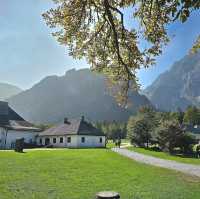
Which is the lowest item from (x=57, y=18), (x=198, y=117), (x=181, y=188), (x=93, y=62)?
(x=181, y=188)

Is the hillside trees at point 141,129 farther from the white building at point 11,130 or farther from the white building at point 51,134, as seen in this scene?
the white building at point 11,130

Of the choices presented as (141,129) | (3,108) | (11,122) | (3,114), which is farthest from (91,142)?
(3,108)

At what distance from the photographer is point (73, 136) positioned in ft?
221

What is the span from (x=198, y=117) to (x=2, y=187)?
137696 mm

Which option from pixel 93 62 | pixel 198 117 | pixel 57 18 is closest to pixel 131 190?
pixel 93 62

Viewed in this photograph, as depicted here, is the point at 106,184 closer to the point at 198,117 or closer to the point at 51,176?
the point at 51,176

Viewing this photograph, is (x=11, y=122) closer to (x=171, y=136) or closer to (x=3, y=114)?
(x=3, y=114)

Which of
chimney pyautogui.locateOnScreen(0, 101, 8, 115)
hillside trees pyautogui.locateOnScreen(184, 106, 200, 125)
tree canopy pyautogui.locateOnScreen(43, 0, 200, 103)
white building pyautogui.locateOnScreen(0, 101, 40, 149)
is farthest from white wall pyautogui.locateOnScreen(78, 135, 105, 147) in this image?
hillside trees pyautogui.locateOnScreen(184, 106, 200, 125)

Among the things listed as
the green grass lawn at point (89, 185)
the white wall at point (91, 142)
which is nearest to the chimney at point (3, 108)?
the white wall at point (91, 142)

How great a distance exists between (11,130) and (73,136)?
1128 centimetres

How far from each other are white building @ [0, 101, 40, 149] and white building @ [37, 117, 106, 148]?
2620 millimetres

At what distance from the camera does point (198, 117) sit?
146 metres

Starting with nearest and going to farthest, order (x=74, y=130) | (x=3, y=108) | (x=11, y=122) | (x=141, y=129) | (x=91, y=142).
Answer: (x=141, y=129) < (x=11, y=122) < (x=74, y=130) < (x=91, y=142) < (x=3, y=108)

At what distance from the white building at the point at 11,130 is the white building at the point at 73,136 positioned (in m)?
2.62
